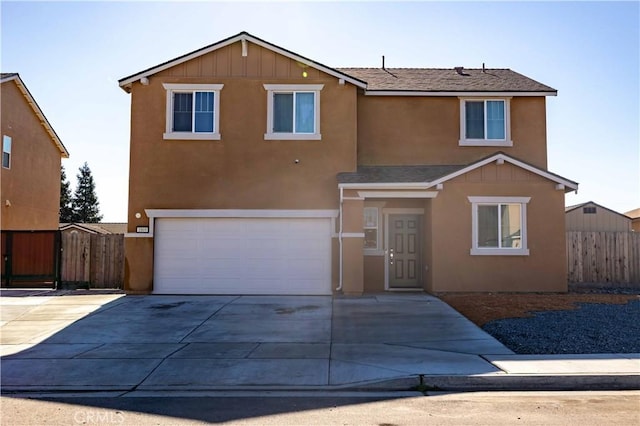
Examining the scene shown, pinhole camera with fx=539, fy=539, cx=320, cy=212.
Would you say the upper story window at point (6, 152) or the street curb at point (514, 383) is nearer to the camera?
the street curb at point (514, 383)

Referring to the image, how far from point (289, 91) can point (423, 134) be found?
4.47 meters

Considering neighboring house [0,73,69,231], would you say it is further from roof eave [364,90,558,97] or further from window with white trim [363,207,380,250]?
roof eave [364,90,558,97]

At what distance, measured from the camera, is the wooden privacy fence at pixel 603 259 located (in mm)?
17438

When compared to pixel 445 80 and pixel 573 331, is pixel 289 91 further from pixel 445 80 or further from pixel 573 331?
pixel 573 331

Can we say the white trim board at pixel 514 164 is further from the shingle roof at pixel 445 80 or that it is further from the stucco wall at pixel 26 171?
the stucco wall at pixel 26 171

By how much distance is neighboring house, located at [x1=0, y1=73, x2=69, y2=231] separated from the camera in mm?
22625

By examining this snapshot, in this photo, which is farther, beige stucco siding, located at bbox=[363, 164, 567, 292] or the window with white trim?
the window with white trim

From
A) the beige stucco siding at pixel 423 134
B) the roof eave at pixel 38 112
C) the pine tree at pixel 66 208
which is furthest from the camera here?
the pine tree at pixel 66 208

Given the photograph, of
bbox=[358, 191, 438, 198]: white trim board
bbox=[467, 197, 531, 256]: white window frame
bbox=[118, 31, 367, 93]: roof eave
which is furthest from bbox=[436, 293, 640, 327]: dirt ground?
bbox=[118, 31, 367, 93]: roof eave

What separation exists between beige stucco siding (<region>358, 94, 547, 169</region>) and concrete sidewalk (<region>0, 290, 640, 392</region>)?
5.35 metres

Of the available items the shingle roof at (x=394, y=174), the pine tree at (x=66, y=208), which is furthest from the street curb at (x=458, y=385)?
the pine tree at (x=66, y=208)

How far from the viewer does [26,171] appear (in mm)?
24438

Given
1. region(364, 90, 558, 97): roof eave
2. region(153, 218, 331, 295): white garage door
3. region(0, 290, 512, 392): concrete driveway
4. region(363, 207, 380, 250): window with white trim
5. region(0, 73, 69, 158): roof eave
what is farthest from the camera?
region(0, 73, 69, 158): roof eave

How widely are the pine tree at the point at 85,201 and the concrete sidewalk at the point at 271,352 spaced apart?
159 ft
